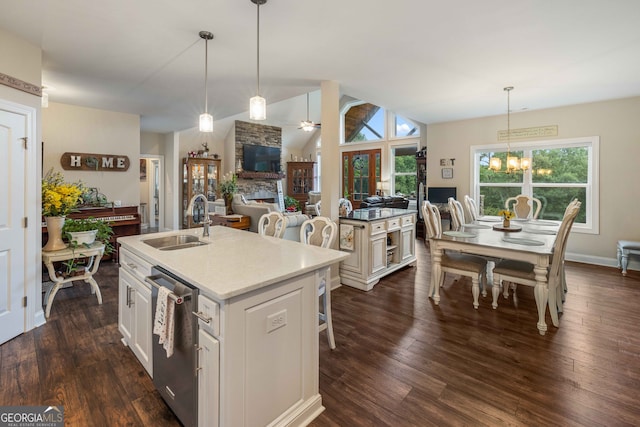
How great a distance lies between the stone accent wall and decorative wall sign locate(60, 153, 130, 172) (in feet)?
12.6

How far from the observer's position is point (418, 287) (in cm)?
395

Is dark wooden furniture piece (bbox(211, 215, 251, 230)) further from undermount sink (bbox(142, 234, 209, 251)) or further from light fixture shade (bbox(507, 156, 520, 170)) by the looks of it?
light fixture shade (bbox(507, 156, 520, 170))

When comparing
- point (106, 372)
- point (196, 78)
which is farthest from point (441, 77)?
point (106, 372)

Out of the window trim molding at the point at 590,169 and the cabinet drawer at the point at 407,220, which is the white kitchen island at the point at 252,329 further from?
the window trim molding at the point at 590,169

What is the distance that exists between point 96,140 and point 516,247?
661 cm

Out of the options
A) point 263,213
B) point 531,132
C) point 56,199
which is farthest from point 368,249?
point 531,132

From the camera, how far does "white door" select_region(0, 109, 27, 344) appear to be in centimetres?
254

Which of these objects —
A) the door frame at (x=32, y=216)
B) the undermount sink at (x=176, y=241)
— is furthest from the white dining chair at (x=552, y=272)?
the door frame at (x=32, y=216)

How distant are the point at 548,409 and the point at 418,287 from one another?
2.15 meters

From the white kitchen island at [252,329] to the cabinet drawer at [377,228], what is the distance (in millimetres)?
1913

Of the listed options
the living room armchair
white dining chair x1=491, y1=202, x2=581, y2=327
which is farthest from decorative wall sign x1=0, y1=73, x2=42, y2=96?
white dining chair x1=491, y1=202, x2=581, y2=327

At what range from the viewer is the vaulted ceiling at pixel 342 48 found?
2344 millimetres

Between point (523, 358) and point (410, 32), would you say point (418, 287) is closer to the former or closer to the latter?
point (523, 358)

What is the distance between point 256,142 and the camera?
390 inches
